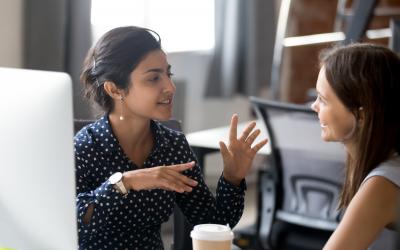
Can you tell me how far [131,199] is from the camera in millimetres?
1646

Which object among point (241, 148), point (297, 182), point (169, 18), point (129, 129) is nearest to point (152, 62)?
point (129, 129)

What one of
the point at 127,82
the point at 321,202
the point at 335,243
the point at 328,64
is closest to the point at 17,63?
the point at 321,202

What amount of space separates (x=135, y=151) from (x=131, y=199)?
0.13 metres

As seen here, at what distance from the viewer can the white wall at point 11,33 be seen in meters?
3.21

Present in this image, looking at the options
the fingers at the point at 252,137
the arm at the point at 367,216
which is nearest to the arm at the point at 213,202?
the fingers at the point at 252,137

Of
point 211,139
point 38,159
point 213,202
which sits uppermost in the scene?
point 38,159

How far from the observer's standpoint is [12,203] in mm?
1234

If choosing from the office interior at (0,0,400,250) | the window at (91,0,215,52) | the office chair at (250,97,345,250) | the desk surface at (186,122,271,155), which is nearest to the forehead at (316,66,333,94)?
the office chair at (250,97,345,250)

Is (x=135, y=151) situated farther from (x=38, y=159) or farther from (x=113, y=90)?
(x=38, y=159)

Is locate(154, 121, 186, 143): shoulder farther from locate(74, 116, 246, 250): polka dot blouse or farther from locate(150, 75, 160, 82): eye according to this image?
locate(150, 75, 160, 82): eye

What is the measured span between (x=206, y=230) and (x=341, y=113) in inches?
17.7

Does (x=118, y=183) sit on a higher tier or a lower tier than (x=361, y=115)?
lower

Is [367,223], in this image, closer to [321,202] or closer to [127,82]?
[127,82]

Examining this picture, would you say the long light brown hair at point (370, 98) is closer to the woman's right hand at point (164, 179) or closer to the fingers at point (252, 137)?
the fingers at point (252, 137)
